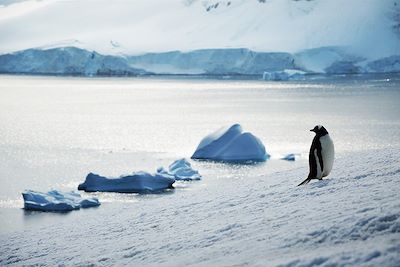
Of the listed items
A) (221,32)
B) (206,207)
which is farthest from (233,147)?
(221,32)

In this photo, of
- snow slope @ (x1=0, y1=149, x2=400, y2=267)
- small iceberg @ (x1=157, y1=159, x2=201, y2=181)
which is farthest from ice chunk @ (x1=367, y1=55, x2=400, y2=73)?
snow slope @ (x1=0, y1=149, x2=400, y2=267)

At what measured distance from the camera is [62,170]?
1040 inches

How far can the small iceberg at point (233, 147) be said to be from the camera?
26656 millimetres

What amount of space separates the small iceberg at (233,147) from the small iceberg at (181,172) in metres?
3.98

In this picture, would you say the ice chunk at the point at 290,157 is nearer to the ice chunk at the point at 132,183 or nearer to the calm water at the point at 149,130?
the calm water at the point at 149,130

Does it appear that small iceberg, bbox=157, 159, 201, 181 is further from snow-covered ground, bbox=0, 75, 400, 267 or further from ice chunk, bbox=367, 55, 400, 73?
ice chunk, bbox=367, 55, 400, 73

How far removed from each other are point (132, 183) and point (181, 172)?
262 cm

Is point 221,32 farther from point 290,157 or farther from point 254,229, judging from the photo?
point 254,229

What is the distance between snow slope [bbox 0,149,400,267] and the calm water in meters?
4.48

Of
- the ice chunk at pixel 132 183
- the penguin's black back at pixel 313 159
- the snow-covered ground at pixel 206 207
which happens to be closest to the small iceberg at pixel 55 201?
the snow-covered ground at pixel 206 207

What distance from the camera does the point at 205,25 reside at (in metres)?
164

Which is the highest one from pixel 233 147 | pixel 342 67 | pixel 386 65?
pixel 386 65

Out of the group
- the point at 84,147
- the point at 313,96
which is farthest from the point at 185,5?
the point at 84,147

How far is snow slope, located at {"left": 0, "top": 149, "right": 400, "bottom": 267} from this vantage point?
718 centimetres
